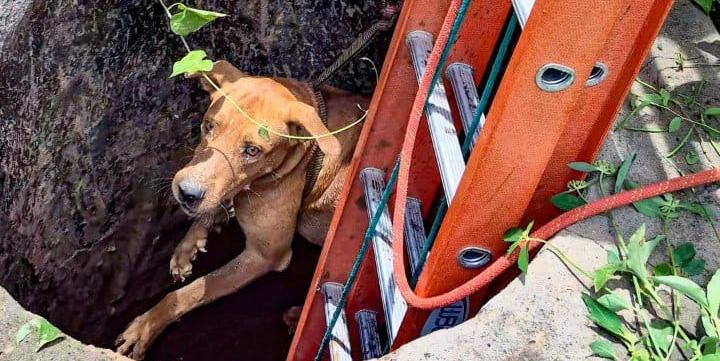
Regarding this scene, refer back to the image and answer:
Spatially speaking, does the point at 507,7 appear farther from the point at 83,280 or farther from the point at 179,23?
the point at 83,280

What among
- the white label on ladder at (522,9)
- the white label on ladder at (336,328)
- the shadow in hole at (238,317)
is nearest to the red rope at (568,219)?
the white label on ladder at (522,9)

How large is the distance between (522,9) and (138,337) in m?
2.55

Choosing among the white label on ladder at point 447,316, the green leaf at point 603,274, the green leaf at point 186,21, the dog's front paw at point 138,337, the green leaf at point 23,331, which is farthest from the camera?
the dog's front paw at point 138,337

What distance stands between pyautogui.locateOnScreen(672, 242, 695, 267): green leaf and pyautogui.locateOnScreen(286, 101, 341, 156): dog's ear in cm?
150

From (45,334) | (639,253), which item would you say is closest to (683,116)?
(639,253)

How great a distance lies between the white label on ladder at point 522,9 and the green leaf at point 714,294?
80 centimetres

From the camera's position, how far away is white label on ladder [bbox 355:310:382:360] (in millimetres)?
2934

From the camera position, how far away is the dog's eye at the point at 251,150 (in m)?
3.60

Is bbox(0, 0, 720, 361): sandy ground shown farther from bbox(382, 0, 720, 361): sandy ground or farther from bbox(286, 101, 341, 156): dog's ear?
bbox(286, 101, 341, 156): dog's ear

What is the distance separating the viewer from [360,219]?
326 cm

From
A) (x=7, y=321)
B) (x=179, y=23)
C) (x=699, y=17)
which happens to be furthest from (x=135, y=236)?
(x=699, y=17)

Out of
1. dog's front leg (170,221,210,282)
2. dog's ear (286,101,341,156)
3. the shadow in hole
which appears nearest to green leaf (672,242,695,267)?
dog's ear (286,101,341,156)

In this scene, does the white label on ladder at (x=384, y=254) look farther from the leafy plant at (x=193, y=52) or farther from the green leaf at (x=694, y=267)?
the green leaf at (x=694, y=267)

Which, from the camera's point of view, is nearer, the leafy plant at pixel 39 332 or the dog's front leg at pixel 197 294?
the leafy plant at pixel 39 332
